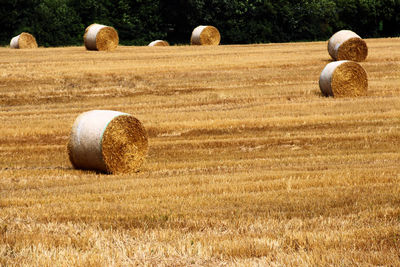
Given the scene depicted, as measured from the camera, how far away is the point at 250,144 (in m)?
16.6

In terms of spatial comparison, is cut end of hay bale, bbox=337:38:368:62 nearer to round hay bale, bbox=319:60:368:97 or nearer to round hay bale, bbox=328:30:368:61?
round hay bale, bbox=328:30:368:61

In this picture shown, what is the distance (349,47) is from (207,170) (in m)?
17.8

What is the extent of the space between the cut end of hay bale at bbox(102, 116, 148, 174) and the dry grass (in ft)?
1.77

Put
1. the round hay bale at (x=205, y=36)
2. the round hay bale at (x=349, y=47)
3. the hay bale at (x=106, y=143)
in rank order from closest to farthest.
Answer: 1. the hay bale at (x=106, y=143)
2. the round hay bale at (x=349, y=47)
3. the round hay bale at (x=205, y=36)

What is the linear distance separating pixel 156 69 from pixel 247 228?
21.9 meters

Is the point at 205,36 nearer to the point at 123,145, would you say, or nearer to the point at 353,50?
the point at 353,50

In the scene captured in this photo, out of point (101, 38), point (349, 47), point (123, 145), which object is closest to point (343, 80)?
point (349, 47)

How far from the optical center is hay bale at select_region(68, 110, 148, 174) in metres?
13.1

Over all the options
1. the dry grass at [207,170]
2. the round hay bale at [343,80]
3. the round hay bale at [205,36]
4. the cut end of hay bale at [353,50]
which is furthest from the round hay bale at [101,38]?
the round hay bale at [343,80]

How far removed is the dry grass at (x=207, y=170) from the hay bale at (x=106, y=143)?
1.22 ft

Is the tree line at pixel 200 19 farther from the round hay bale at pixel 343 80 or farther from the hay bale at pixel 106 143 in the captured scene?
the hay bale at pixel 106 143

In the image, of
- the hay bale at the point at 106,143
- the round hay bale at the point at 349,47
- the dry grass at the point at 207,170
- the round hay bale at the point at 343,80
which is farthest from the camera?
the round hay bale at the point at 349,47

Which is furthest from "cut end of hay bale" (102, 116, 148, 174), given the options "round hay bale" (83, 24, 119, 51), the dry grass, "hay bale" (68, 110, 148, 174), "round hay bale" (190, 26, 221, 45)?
"round hay bale" (190, 26, 221, 45)

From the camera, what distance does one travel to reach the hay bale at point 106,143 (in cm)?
1305
